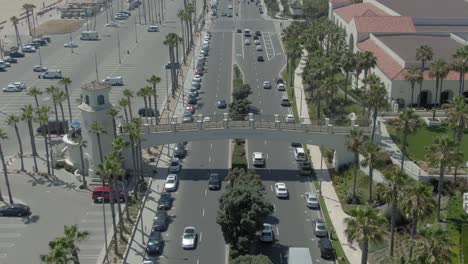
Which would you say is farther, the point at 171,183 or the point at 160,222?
the point at 171,183

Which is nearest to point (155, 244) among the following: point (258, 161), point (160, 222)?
point (160, 222)

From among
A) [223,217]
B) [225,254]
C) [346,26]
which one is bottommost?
[225,254]

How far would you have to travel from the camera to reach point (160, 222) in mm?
72812

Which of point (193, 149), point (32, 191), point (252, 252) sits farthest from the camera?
point (193, 149)

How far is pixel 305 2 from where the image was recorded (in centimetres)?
19912

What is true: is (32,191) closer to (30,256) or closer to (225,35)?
(30,256)

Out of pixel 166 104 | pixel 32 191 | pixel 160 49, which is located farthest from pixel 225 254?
pixel 160 49

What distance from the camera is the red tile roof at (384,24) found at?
138m

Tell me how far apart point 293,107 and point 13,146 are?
51464 millimetres

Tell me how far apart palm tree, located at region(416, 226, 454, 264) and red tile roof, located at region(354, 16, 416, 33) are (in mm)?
94928

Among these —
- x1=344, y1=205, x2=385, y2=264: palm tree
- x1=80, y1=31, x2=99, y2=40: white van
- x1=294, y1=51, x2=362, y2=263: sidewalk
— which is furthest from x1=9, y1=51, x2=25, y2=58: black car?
x1=344, y1=205, x2=385, y2=264: palm tree

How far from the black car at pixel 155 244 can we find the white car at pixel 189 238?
2.58m

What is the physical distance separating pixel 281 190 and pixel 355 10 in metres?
96.9

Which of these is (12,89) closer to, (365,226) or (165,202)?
(165,202)
